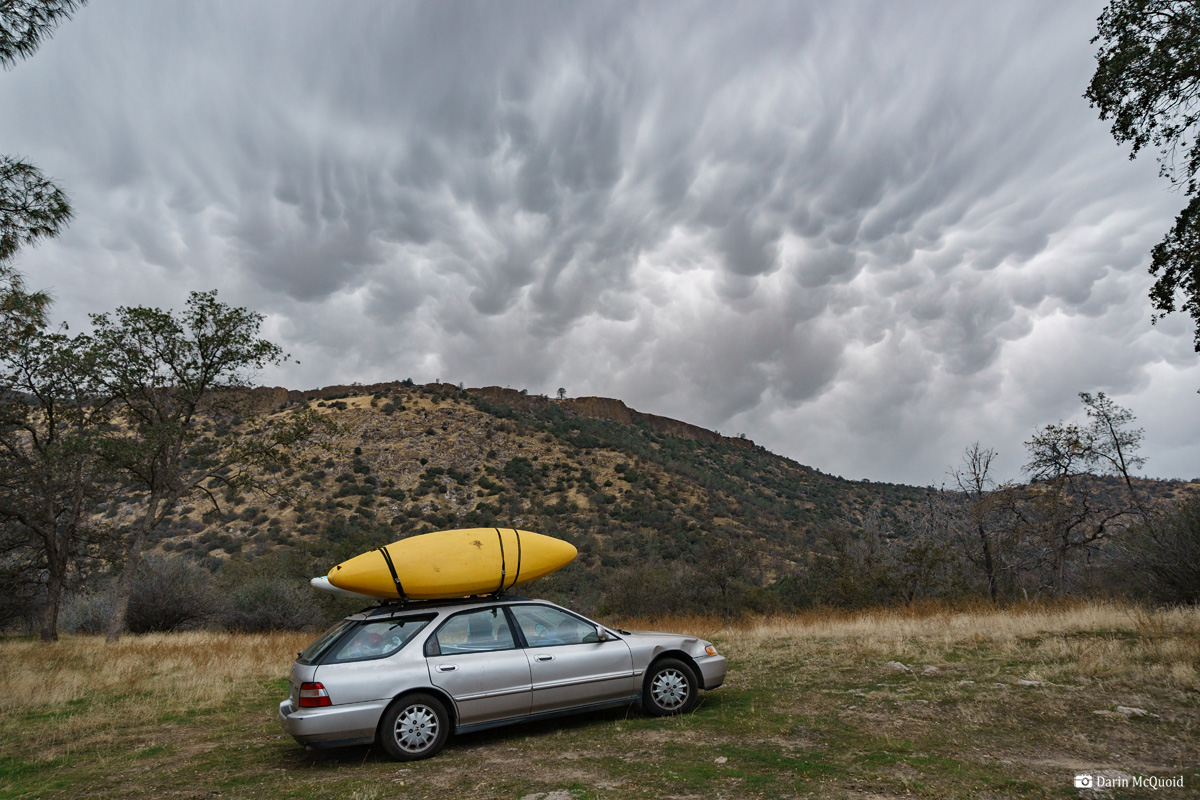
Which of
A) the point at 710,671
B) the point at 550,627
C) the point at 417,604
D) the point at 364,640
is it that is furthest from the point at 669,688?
the point at 364,640

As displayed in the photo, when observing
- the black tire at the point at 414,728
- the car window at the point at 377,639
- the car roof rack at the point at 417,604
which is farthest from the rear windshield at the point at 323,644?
the black tire at the point at 414,728

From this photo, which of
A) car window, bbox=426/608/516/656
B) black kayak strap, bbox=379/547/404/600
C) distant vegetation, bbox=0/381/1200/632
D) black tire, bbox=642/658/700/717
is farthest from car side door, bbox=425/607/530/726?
distant vegetation, bbox=0/381/1200/632

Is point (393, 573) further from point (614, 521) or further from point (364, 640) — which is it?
point (614, 521)

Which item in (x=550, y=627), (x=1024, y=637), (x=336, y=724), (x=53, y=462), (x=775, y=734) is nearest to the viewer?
(x=336, y=724)

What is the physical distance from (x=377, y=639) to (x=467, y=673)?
37.9 inches

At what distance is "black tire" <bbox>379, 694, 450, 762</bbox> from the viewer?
6.12m

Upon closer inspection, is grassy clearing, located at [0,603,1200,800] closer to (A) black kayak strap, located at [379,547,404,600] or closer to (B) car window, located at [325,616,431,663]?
(B) car window, located at [325,616,431,663]

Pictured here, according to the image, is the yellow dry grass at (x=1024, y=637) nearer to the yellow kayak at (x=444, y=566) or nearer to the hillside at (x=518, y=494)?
the yellow kayak at (x=444, y=566)

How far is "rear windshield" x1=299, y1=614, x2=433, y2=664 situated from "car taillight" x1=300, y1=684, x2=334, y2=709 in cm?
25

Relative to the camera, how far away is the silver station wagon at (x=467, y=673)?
19.9ft

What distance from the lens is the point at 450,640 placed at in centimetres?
666

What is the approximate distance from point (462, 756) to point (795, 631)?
10813mm

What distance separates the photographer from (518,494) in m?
45.9

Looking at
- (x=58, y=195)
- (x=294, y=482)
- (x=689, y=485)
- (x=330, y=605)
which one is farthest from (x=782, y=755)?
(x=689, y=485)
